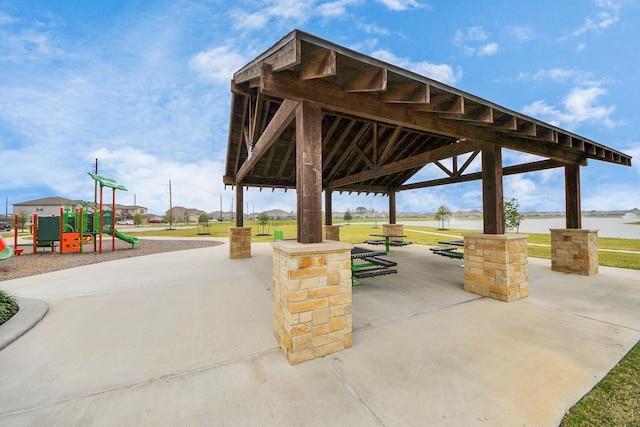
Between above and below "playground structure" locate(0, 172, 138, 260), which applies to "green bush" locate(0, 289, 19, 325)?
below

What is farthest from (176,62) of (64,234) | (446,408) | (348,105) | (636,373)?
(636,373)

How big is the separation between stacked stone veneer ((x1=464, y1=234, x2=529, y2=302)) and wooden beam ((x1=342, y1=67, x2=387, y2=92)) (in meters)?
3.97

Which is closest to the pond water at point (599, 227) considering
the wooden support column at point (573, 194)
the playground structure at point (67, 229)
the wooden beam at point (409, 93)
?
the wooden support column at point (573, 194)

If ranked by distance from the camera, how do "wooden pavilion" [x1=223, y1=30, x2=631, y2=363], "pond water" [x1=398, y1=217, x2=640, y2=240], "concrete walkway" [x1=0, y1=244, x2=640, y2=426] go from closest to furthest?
"concrete walkway" [x1=0, y1=244, x2=640, y2=426], "wooden pavilion" [x1=223, y1=30, x2=631, y2=363], "pond water" [x1=398, y1=217, x2=640, y2=240]

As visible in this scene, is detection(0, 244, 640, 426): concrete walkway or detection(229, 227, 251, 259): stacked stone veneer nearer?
detection(0, 244, 640, 426): concrete walkway

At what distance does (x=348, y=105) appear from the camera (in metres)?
3.49

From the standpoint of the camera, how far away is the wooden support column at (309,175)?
3.10 metres

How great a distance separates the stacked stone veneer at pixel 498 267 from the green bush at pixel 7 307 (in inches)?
331

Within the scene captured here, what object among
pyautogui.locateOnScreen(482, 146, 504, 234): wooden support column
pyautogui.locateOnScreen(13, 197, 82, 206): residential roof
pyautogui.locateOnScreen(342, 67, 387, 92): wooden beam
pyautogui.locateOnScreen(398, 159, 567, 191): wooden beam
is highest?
pyautogui.locateOnScreen(13, 197, 82, 206): residential roof

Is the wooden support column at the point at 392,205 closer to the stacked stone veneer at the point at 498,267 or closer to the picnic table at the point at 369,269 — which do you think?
the picnic table at the point at 369,269

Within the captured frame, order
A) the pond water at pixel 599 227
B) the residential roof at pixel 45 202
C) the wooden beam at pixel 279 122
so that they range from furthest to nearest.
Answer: the residential roof at pixel 45 202 → the pond water at pixel 599 227 → the wooden beam at pixel 279 122

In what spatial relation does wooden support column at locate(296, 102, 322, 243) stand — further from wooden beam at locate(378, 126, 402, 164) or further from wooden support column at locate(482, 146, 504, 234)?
wooden support column at locate(482, 146, 504, 234)

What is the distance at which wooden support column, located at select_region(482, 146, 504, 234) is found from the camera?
196 inches

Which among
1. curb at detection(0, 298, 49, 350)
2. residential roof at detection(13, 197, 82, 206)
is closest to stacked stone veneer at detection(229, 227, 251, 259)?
curb at detection(0, 298, 49, 350)
